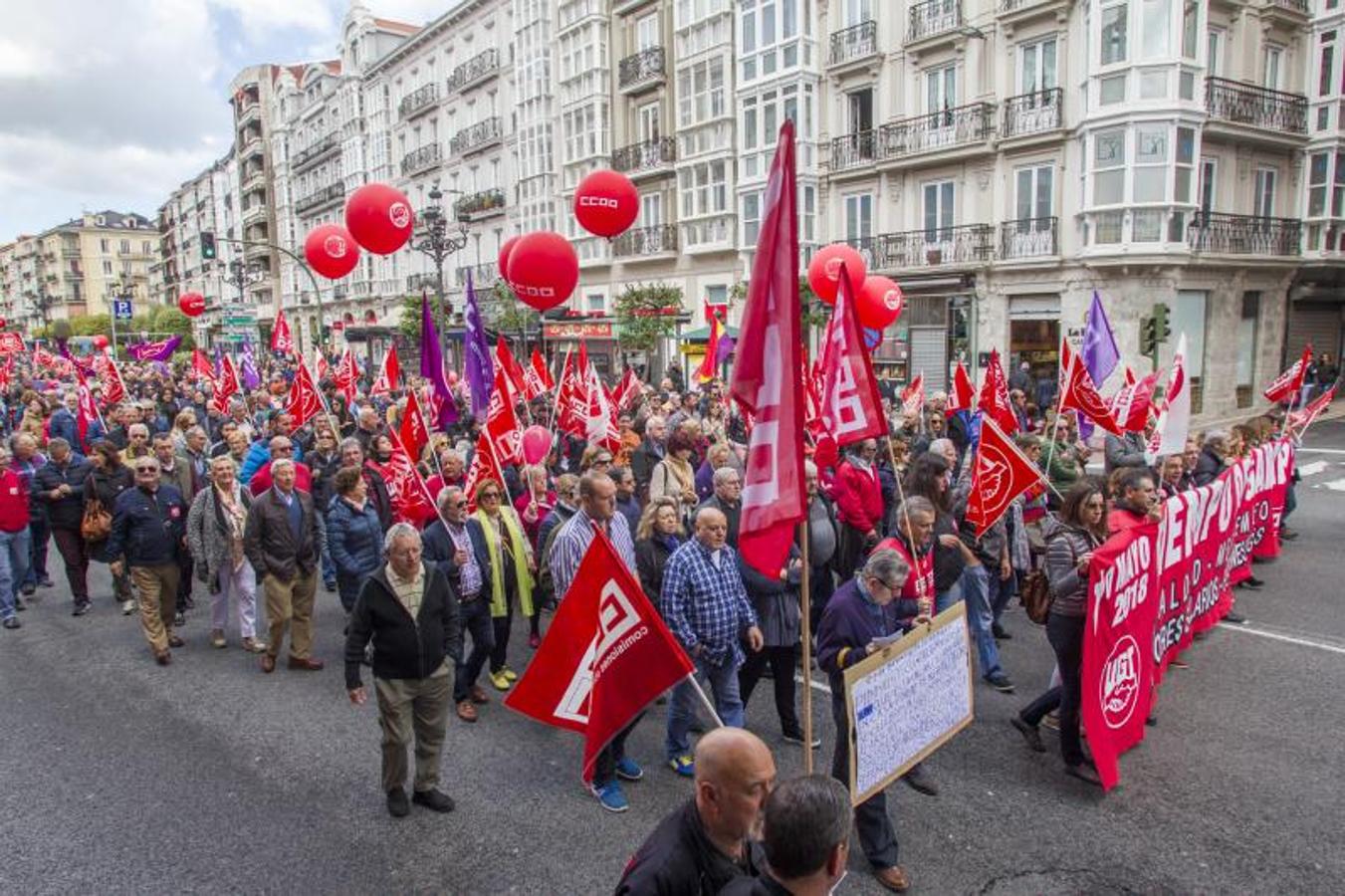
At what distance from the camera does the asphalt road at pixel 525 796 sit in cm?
435

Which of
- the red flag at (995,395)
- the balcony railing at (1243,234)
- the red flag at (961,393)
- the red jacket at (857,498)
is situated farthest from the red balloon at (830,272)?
the balcony railing at (1243,234)

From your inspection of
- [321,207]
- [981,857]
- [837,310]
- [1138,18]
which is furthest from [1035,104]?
[321,207]

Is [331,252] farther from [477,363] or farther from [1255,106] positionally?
[1255,106]

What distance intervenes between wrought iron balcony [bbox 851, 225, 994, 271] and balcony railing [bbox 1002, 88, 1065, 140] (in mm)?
2628

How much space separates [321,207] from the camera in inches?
2394

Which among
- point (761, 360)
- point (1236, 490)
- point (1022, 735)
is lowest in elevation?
point (1022, 735)

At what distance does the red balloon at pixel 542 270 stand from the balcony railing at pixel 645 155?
2302 cm

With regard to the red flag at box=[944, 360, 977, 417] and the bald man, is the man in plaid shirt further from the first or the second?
the red flag at box=[944, 360, 977, 417]

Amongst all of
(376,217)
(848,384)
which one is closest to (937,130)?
(376,217)

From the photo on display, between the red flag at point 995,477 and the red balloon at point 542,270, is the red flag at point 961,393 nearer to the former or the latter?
the red balloon at point 542,270

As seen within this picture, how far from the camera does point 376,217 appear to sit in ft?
39.5

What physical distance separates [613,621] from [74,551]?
7.79 metres

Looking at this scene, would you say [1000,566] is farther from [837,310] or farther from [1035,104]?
[1035,104]

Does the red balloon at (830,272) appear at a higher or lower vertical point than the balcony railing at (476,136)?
lower
